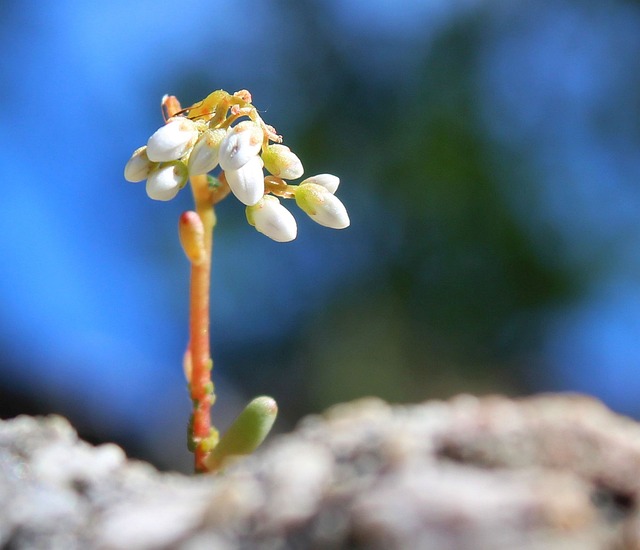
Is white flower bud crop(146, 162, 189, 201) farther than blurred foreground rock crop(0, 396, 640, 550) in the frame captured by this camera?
Yes

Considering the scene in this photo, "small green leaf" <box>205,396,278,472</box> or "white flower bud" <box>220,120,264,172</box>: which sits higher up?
"white flower bud" <box>220,120,264,172</box>

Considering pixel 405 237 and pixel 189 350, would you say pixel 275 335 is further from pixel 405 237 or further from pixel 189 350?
pixel 189 350

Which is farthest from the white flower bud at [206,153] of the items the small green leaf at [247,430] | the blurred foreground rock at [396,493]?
the blurred foreground rock at [396,493]

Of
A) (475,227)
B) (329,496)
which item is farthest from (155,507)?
(475,227)

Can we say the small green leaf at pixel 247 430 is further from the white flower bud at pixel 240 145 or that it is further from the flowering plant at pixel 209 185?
the white flower bud at pixel 240 145

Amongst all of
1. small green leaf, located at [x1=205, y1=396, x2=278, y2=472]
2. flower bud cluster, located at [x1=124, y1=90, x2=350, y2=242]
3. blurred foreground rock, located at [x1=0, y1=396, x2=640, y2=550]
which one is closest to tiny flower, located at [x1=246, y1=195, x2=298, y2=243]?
flower bud cluster, located at [x1=124, y1=90, x2=350, y2=242]

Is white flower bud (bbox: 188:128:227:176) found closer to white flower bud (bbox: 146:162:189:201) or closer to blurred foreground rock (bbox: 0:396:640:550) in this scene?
white flower bud (bbox: 146:162:189:201)
